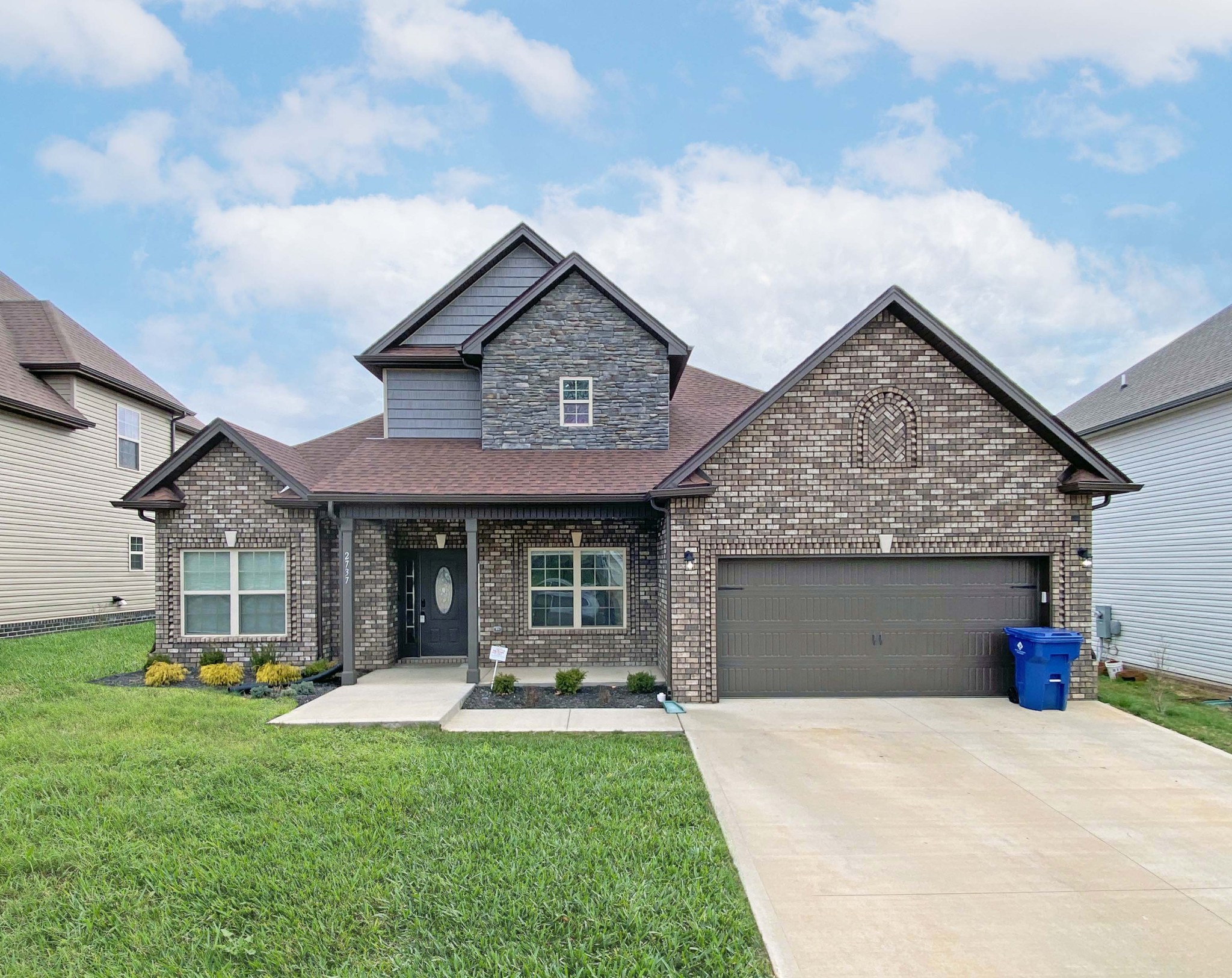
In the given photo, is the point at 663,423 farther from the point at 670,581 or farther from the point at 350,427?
the point at 350,427

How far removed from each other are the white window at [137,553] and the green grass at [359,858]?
13.5 m

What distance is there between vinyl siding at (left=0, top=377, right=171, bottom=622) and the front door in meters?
10.5

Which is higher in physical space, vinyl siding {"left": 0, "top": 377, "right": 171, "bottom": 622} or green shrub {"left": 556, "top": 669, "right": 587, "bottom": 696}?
vinyl siding {"left": 0, "top": 377, "right": 171, "bottom": 622}

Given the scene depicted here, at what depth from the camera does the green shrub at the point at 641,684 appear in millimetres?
9570

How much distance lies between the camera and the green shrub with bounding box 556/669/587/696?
374 inches

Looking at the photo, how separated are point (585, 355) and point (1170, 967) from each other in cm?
1068

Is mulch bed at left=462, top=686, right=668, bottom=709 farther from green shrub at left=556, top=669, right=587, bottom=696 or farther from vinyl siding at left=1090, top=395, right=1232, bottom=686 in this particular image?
vinyl siding at left=1090, top=395, right=1232, bottom=686

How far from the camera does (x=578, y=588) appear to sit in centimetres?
1176

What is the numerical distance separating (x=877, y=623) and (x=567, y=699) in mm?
4697

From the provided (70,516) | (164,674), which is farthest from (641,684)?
(70,516)

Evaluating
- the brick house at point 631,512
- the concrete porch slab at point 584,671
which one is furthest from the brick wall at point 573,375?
the concrete porch slab at point 584,671

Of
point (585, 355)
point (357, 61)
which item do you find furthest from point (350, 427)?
point (357, 61)

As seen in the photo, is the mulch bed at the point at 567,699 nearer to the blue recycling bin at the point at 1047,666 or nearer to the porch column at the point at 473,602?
the porch column at the point at 473,602

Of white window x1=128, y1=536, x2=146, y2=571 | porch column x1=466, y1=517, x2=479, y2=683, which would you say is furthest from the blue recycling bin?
white window x1=128, y1=536, x2=146, y2=571
